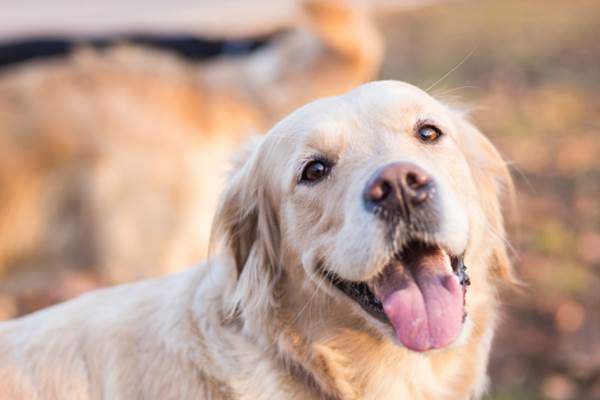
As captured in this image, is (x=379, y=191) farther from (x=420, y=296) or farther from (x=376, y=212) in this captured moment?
(x=420, y=296)

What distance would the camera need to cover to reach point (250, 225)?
301cm

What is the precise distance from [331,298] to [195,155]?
3.31m

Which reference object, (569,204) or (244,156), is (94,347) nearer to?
(244,156)

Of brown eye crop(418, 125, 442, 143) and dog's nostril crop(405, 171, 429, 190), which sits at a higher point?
brown eye crop(418, 125, 442, 143)

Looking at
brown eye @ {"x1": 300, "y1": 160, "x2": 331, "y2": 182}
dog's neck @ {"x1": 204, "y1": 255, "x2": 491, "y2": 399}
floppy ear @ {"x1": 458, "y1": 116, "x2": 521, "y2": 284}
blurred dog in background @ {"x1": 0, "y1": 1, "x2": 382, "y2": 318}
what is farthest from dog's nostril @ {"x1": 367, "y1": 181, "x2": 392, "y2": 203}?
blurred dog in background @ {"x1": 0, "y1": 1, "x2": 382, "y2": 318}

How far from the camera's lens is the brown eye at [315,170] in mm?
2738

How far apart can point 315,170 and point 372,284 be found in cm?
39

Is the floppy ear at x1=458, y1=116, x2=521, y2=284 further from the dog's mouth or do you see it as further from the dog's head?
the dog's mouth

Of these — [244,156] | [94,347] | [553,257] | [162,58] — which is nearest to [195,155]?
[162,58]

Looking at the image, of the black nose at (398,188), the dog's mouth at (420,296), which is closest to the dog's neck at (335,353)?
the dog's mouth at (420,296)

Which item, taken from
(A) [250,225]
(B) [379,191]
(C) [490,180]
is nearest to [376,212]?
(B) [379,191]

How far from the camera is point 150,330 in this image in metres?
2.82

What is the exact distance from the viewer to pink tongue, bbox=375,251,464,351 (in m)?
2.52

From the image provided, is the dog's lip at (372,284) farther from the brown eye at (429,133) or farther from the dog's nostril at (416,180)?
the brown eye at (429,133)
